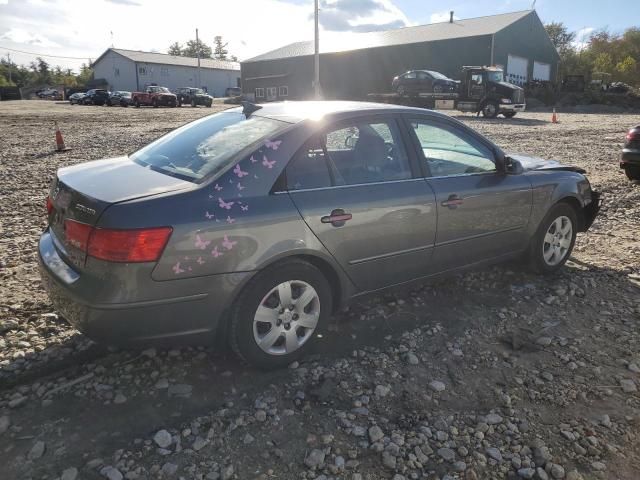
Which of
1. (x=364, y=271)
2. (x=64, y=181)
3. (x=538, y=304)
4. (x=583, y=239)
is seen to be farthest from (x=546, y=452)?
(x=583, y=239)

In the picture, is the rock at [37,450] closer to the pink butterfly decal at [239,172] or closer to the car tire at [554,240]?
the pink butterfly decal at [239,172]

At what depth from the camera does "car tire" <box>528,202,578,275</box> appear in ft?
15.2

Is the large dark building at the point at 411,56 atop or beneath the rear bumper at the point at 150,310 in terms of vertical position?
atop

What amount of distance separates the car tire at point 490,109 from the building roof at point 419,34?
17345 mm

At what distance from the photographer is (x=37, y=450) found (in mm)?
2488

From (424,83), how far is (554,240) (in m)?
29.2

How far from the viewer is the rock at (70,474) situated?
7.64ft

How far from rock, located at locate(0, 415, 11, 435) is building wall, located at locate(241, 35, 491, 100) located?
44.1 m

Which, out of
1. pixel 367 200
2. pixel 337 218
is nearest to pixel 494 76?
pixel 367 200

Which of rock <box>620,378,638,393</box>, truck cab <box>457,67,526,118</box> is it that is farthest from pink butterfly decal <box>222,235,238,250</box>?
truck cab <box>457,67,526,118</box>

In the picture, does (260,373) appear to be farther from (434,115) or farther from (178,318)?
(434,115)

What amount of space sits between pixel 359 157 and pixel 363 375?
57.5 inches

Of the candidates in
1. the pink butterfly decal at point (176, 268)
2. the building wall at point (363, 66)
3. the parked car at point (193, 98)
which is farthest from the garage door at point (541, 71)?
the pink butterfly decal at point (176, 268)

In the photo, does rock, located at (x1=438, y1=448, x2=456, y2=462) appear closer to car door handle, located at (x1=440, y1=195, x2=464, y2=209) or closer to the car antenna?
car door handle, located at (x1=440, y1=195, x2=464, y2=209)
